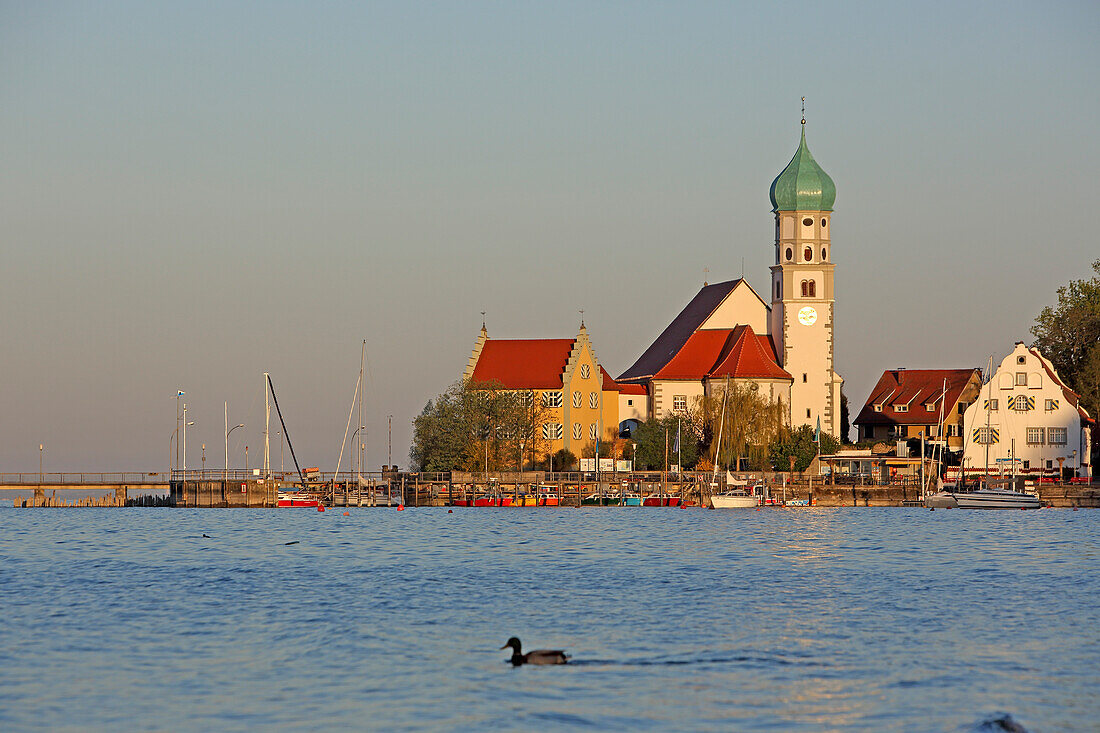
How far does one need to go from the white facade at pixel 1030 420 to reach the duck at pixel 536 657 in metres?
102

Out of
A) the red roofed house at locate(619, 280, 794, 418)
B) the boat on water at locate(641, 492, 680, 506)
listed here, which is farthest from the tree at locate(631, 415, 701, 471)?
the boat on water at locate(641, 492, 680, 506)

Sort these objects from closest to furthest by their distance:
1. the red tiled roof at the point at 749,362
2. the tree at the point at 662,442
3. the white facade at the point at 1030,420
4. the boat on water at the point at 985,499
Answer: the boat on water at the point at 985,499, the white facade at the point at 1030,420, the tree at the point at 662,442, the red tiled roof at the point at 749,362

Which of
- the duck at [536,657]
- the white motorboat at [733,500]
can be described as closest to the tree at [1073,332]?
the white motorboat at [733,500]

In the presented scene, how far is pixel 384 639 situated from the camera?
118 feet

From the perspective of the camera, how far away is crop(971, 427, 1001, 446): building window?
417 ft

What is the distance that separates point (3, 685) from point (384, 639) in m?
9.41

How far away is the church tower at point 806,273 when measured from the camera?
133125 mm

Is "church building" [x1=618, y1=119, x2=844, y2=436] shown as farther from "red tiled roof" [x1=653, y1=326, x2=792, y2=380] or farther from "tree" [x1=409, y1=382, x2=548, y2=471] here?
"tree" [x1=409, y1=382, x2=548, y2=471]

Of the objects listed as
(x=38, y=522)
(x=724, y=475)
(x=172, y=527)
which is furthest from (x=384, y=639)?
(x=724, y=475)

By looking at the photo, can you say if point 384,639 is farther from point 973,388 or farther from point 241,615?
point 973,388

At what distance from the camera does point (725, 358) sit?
13425cm

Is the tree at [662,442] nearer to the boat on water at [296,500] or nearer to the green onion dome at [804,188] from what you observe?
the green onion dome at [804,188]

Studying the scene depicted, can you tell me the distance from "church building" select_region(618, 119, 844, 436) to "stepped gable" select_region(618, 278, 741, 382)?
6.58 ft

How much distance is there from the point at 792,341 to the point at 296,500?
46.3 m
